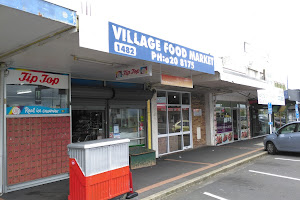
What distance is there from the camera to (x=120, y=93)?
8234 millimetres

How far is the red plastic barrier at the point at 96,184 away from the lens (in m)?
4.33

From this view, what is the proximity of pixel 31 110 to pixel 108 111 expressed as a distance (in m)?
2.66

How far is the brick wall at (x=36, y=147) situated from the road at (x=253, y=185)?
348 cm

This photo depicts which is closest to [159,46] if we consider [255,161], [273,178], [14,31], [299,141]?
[14,31]

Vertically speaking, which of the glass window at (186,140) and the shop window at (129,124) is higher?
the shop window at (129,124)

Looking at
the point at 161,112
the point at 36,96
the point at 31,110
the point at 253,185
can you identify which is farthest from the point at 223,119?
the point at 31,110

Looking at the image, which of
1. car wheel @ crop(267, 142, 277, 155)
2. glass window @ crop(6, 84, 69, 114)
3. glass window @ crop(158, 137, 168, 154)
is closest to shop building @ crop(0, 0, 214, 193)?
glass window @ crop(6, 84, 69, 114)

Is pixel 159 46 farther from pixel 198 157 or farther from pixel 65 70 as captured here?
pixel 198 157

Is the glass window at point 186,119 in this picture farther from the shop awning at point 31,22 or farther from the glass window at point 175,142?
the shop awning at point 31,22

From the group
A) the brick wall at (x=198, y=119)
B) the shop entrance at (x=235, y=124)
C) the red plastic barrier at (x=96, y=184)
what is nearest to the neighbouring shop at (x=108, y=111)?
the red plastic barrier at (x=96, y=184)

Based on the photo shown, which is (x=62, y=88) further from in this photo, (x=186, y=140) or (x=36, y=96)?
(x=186, y=140)

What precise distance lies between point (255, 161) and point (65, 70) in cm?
801

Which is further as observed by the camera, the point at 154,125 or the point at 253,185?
the point at 154,125

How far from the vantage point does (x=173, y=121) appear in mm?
11047
